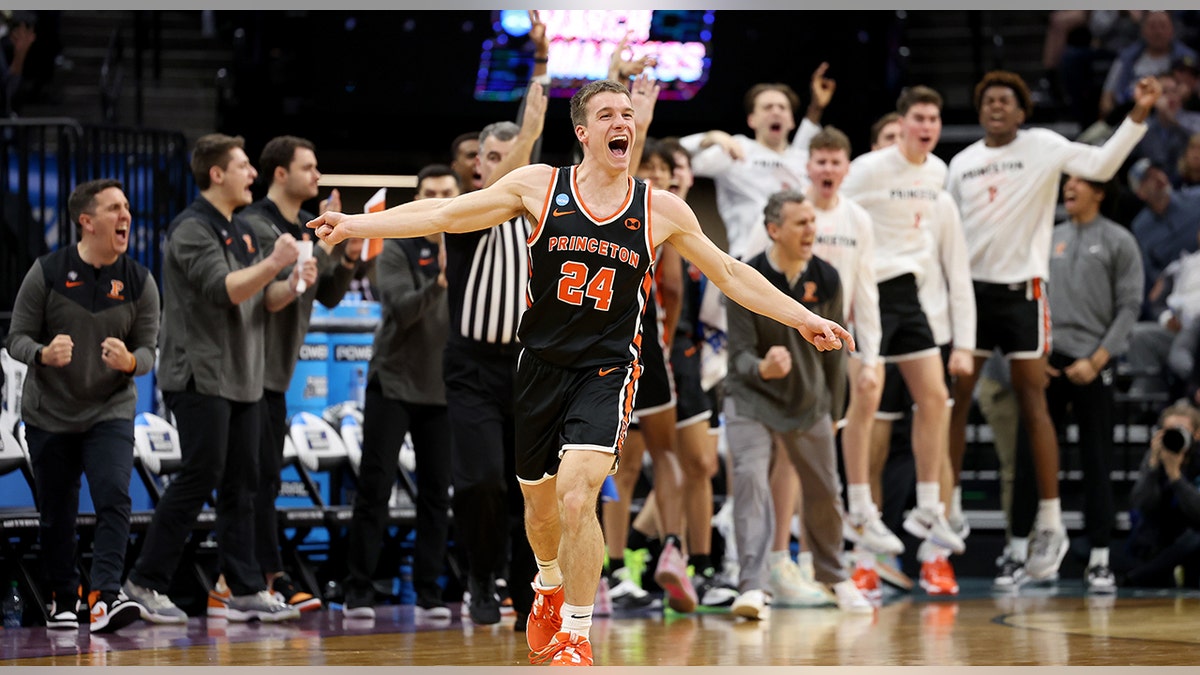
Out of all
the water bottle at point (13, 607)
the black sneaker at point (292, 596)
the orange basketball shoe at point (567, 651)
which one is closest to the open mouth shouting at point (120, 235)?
the water bottle at point (13, 607)

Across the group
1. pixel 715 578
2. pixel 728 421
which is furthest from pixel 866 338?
pixel 715 578

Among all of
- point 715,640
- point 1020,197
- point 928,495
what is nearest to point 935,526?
point 928,495

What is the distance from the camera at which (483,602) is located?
22.7 feet

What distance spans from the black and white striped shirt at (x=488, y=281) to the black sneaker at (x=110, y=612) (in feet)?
5.89

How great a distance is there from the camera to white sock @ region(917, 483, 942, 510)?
846cm

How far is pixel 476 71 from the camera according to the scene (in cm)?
1488

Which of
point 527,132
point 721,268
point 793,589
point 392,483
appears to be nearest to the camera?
point 721,268

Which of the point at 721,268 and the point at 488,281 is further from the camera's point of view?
the point at 488,281

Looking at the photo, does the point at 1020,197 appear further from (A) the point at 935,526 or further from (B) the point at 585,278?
(B) the point at 585,278

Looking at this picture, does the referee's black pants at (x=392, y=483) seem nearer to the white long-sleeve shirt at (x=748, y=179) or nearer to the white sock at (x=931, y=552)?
the white long-sleeve shirt at (x=748, y=179)

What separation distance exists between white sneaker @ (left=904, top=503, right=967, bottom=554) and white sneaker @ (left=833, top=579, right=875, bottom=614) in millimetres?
846

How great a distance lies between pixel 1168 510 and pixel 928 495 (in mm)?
1844

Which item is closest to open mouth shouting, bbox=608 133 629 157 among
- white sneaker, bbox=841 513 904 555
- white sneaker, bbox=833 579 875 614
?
white sneaker, bbox=833 579 875 614

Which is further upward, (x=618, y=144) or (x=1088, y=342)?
(x=618, y=144)
